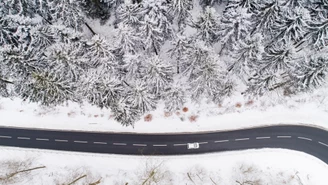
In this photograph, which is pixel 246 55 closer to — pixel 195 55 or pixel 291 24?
pixel 195 55

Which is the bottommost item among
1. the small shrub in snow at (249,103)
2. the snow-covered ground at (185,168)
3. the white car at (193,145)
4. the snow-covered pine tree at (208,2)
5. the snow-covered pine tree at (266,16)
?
the snow-covered ground at (185,168)

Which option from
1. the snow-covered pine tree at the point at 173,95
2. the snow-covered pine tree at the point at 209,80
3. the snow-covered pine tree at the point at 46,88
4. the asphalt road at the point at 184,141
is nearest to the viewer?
the snow-covered pine tree at the point at 46,88

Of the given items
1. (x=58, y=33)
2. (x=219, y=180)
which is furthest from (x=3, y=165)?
(x=219, y=180)

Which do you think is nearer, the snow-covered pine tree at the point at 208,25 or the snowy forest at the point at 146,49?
the snowy forest at the point at 146,49

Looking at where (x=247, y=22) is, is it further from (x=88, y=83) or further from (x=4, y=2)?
(x=4, y=2)

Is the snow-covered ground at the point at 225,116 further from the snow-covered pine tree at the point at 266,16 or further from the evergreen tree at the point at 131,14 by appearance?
the evergreen tree at the point at 131,14

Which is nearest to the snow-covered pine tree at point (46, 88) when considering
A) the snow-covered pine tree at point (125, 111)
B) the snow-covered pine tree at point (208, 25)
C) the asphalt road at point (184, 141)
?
the snow-covered pine tree at point (125, 111)
